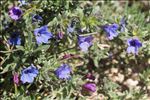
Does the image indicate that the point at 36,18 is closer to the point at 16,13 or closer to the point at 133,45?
the point at 16,13

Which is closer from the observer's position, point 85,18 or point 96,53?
point 85,18

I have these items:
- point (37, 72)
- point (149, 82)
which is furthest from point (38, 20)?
point (149, 82)

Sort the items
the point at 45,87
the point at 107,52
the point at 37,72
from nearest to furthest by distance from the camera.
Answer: the point at 37,72 → the point at 45,87 → the point at 107,52

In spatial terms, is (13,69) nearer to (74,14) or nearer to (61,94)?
(61,94)

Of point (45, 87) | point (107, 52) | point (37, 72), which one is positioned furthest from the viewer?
point (107, 52)

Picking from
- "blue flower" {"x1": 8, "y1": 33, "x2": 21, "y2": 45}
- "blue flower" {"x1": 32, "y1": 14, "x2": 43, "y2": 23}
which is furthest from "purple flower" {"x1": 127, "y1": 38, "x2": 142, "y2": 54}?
"blue flower" {"x1": 8, "y1": 33, "x2": 21, "y2": 45}

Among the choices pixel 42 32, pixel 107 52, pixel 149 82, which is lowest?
pixel 149 82

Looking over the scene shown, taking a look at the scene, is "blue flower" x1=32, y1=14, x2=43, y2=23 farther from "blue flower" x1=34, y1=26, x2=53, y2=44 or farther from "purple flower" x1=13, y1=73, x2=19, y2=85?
"purple flower" x1=13, y1=73, x2=19, y2=85
